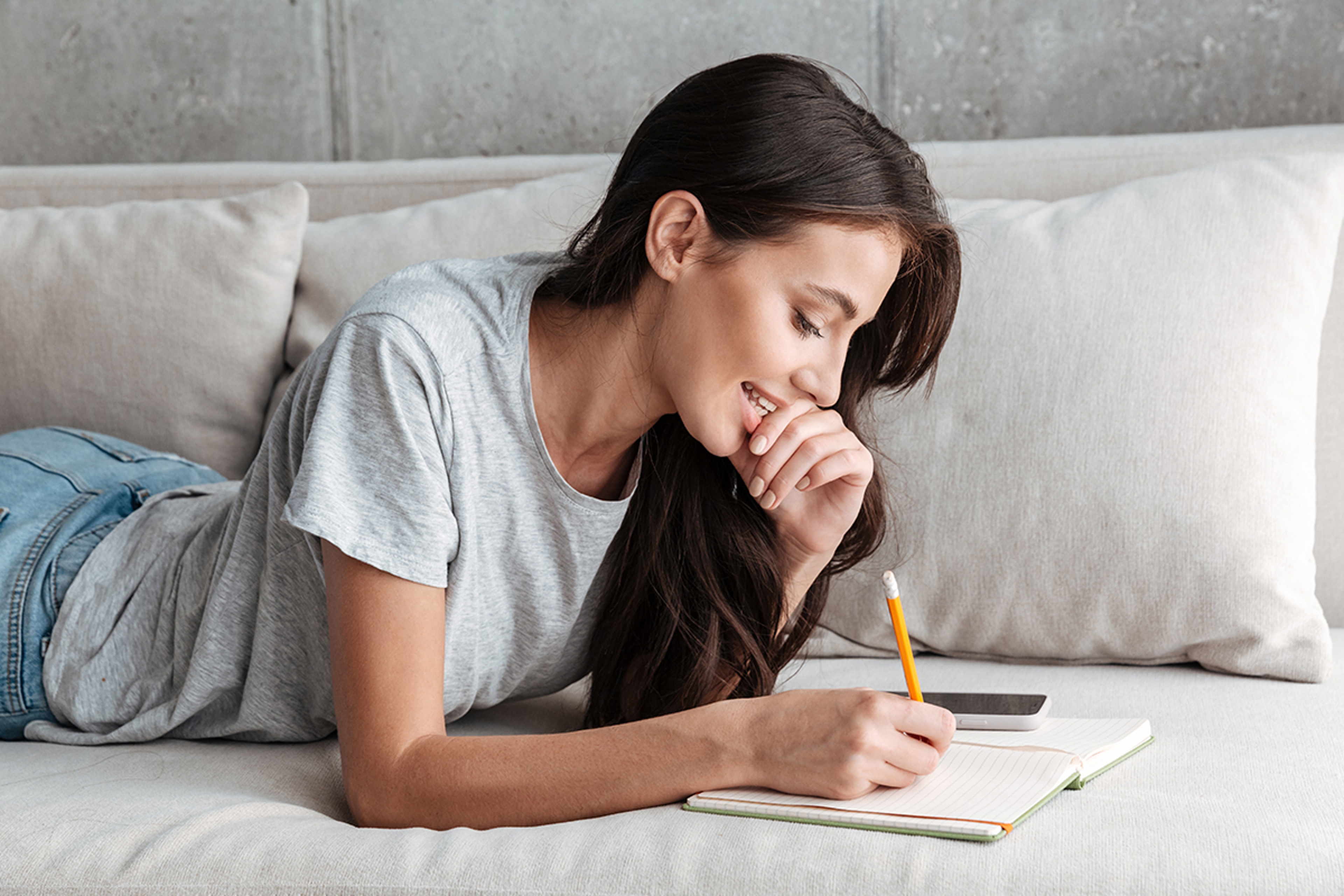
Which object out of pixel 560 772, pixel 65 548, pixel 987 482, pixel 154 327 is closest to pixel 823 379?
pixel 987 482

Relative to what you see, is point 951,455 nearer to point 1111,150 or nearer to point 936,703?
point 936,703

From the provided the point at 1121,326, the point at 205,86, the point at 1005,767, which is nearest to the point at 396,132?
the point at 205,86

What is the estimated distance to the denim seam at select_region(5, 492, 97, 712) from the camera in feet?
3.85

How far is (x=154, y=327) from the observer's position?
152 centimetres

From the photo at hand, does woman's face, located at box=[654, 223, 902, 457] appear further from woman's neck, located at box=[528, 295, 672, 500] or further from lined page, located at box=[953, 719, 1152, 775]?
lined page, located at box=[953, 719, 1152, 775]

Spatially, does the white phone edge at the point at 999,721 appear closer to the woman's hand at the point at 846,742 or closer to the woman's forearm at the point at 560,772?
the woman's hand at the point at 846,742

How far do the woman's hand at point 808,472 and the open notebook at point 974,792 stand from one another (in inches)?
11.1

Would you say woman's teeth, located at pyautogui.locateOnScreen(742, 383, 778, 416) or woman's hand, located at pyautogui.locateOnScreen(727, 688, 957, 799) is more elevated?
woman's teeth, located at pyautogui.locateOnScreen(742, 383, 778, 416)

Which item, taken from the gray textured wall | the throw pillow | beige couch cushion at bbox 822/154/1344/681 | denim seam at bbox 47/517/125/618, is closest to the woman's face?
beige couch cushion at bbox 822/154/1344/681

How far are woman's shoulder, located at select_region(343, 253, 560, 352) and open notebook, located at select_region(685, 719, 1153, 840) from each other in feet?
1.45

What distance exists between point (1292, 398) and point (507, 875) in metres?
0.96

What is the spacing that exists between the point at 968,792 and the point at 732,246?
0.48 meters

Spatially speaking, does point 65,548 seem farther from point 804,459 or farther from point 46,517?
point 804,459

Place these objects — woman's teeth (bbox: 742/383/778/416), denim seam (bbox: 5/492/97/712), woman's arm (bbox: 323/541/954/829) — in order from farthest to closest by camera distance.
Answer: denim seam (bbox: 5/492/97/712) → woman's teeth (bbox: 742/383/778/416) → woman's arm (bbox: 323/541/954/829)
